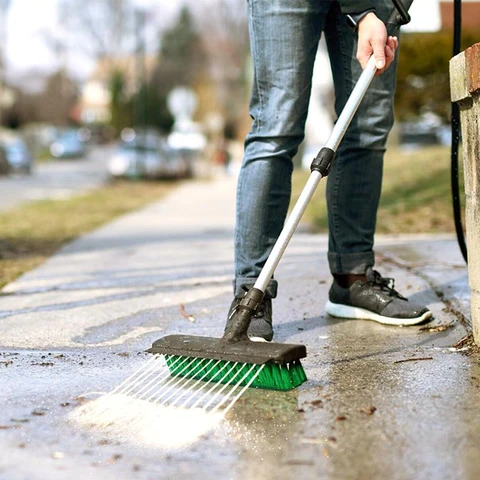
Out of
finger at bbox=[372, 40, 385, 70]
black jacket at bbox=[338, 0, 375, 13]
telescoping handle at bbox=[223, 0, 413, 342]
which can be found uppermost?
black jacket at bbox=[338, 0, 375, 13]

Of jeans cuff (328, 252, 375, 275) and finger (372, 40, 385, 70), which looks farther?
jeans cuff (328, 252, 375, 275)

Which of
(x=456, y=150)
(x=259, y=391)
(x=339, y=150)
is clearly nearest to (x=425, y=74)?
(x=456, y=150)

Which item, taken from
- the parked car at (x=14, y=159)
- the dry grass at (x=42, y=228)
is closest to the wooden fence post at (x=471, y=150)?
the dry grass at (x=42, y=228)

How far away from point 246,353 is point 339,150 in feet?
4.01

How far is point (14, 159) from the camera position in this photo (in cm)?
2978

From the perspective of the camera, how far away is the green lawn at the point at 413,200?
6.97 meters

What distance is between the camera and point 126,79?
70.8 metres

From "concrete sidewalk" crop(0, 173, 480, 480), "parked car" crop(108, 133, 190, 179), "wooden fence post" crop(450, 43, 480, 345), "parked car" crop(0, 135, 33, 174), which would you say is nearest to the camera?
"concrete sidewalk" crop(0, 173, 480, 480)

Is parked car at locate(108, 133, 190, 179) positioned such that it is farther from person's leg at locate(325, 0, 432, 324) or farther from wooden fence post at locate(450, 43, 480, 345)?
wooden fence post at locate(450, 43, 480, 345)

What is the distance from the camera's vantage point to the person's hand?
2.69 meters

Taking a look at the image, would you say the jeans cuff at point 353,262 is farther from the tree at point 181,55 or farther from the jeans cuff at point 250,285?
the tree at point 181,55

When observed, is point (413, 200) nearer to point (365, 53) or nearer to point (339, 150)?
point (339, 150)

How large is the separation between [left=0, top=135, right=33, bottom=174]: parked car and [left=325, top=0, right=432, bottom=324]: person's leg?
26442mm

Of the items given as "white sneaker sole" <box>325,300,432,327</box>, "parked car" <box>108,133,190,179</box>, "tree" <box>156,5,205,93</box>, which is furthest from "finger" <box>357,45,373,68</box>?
"tree" <box>156,5,205,93</box>
